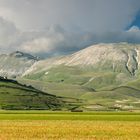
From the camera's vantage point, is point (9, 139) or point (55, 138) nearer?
point (9, 139)

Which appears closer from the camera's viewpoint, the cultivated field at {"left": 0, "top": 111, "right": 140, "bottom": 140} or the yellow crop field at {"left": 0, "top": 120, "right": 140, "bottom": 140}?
the yellow crop field at {"left": 0, "top": 120, "right": 140, "bottom": 140}

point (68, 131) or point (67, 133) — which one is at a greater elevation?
point (68, 131)

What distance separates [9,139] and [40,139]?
361 centimetres

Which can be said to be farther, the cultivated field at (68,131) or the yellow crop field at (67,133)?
the cultivated field at (68,131)

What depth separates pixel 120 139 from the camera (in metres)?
44.8

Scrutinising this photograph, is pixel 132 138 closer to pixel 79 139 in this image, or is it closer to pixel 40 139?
pixel 79 139

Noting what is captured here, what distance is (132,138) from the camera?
4638 centimetres

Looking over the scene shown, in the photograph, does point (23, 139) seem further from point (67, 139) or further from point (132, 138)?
point (132, 138)

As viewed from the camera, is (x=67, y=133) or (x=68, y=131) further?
(x=68, y=131)

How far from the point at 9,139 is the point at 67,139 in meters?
6.59

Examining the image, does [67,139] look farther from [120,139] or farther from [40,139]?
[120,139]

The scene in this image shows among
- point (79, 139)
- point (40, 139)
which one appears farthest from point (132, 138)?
point (40, 139)

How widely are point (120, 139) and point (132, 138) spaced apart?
2.28 meters

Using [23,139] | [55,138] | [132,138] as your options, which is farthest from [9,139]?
[132,138]
